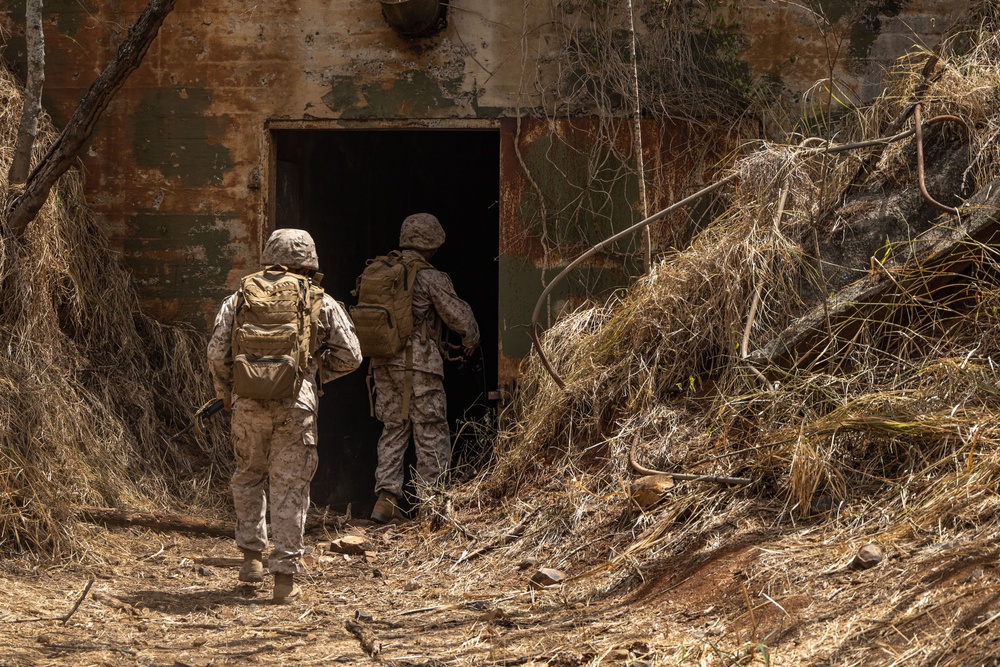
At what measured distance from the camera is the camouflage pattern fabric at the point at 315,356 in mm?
5582

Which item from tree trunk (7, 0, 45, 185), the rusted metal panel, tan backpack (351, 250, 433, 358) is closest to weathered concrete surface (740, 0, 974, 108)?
the rusted metal panel

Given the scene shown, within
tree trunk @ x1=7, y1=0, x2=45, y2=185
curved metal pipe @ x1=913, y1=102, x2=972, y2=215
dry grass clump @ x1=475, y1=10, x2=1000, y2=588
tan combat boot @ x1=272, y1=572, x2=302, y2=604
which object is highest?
tree trunk @ x1=7, y1=0, x2=45, y2=185

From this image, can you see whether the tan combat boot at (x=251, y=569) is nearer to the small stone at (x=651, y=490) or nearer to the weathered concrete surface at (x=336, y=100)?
the small stone at (x=651, y=490)

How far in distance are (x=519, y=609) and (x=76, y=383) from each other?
3445 millimetres

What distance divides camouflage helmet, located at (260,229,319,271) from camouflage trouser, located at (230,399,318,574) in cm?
70

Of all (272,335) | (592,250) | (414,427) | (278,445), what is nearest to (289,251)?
(272,335)

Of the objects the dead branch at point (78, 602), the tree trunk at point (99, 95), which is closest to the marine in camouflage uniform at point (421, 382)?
the tree trunk at point (99, 95)

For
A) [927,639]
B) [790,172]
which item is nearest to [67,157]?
[790,172]

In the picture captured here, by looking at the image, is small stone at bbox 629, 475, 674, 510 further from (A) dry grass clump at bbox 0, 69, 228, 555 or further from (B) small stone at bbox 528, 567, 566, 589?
(A) dry grass clump at bbox 0, 69, 228, 555

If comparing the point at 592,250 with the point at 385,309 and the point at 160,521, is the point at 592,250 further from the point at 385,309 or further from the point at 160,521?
the point at 160,521

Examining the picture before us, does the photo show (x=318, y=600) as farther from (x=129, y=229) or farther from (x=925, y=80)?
(x=925, y=80)

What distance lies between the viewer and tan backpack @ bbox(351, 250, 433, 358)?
7258 mm

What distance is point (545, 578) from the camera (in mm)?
5230

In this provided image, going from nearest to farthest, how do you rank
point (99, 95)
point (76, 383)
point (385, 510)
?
point (99, 95)
point (76, 383)
point (385, 510)
